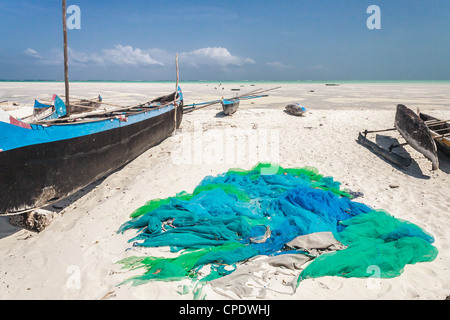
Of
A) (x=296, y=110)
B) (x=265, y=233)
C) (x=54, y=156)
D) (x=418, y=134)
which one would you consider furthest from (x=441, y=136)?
(x=54, y=156)

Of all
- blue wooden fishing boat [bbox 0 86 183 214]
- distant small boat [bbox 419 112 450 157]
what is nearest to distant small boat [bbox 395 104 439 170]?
distant small boat [bbox 419 112 450 157]

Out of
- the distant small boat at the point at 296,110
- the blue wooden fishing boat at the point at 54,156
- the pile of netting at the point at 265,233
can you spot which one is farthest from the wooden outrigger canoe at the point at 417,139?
the blue wooden fishing boat at the point at 54,156

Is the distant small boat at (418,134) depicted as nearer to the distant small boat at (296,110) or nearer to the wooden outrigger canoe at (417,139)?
the wooden outrigger canoe at (417,139)

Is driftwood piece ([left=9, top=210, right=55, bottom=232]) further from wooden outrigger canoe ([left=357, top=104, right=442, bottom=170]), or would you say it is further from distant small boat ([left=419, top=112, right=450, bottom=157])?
distant small boat ([left=419, top=112, right=450, bottom=157])

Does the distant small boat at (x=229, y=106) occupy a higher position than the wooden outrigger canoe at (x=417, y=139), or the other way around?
the distant small boat at (x=229, y=106)
